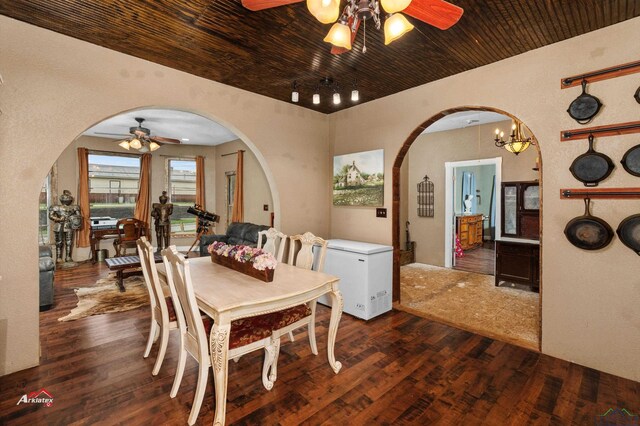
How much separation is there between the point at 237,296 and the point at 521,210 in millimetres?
4862

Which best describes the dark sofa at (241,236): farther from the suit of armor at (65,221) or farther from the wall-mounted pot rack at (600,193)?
the wall-mounted pot rack at (600,193)

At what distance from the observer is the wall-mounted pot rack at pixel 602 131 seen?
221cm

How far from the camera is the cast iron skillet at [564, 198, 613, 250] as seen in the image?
7.59 ft

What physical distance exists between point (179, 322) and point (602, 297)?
321 cm

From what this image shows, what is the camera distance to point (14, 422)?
5.90ft

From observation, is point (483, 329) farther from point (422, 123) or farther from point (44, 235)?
point (44, 235)

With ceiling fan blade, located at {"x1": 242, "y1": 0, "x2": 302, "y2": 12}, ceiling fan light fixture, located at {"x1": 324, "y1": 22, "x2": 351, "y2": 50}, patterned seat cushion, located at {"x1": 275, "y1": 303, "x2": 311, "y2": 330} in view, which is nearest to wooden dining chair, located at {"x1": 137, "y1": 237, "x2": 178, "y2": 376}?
patterned seat cushion, located at {"x1": 275, "y1": 303, "x2": 311, "y2": 330}

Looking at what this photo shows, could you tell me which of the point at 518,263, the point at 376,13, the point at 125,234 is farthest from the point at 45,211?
the point at 518,263

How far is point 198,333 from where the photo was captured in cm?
179

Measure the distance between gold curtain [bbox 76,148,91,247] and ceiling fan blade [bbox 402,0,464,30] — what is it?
7330mm

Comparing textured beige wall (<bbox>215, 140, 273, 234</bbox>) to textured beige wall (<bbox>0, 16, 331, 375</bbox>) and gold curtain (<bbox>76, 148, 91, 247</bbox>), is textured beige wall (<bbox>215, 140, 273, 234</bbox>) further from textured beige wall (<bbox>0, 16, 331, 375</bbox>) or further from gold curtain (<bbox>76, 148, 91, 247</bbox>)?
textured beige wall (<bbox>0, 16, 331, 375</bbox>)

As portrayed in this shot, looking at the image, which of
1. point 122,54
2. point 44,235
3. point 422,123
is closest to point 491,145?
point 422,123

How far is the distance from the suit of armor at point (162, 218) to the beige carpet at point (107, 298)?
7.87ft

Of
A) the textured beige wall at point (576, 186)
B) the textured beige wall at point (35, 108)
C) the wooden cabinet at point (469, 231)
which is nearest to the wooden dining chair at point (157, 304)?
the textured beige wall at point (35, 108)
